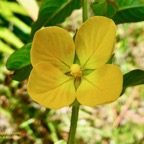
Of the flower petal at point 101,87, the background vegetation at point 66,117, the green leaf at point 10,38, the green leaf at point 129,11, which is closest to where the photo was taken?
the flower petal at point 101,87

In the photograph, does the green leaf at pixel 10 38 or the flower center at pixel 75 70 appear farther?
the green leaf at pixel 10 38

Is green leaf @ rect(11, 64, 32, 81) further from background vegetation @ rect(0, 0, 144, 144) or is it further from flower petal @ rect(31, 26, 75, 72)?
background vegetation @ rect(0, 0, 144, 144)

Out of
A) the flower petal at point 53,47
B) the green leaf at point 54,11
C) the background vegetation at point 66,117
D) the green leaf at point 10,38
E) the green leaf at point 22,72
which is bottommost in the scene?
the background vegetation at point 66,117

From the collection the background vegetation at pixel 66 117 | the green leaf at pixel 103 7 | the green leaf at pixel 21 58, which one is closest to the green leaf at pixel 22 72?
the green leaf at pixel 21 58

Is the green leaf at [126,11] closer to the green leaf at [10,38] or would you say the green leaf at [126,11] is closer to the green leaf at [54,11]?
the green leaf at [54,11]

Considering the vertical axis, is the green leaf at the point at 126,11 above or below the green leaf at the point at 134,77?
above

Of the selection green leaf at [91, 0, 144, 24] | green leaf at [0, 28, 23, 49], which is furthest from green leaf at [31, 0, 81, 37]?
green leaf at [0, 28, 23, 49]

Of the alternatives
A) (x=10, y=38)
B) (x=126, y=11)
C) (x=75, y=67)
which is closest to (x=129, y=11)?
(x=126, y=11)

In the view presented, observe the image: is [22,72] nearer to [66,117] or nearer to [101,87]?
[101,87]

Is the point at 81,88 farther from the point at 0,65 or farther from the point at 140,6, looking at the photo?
the point at 0,65
